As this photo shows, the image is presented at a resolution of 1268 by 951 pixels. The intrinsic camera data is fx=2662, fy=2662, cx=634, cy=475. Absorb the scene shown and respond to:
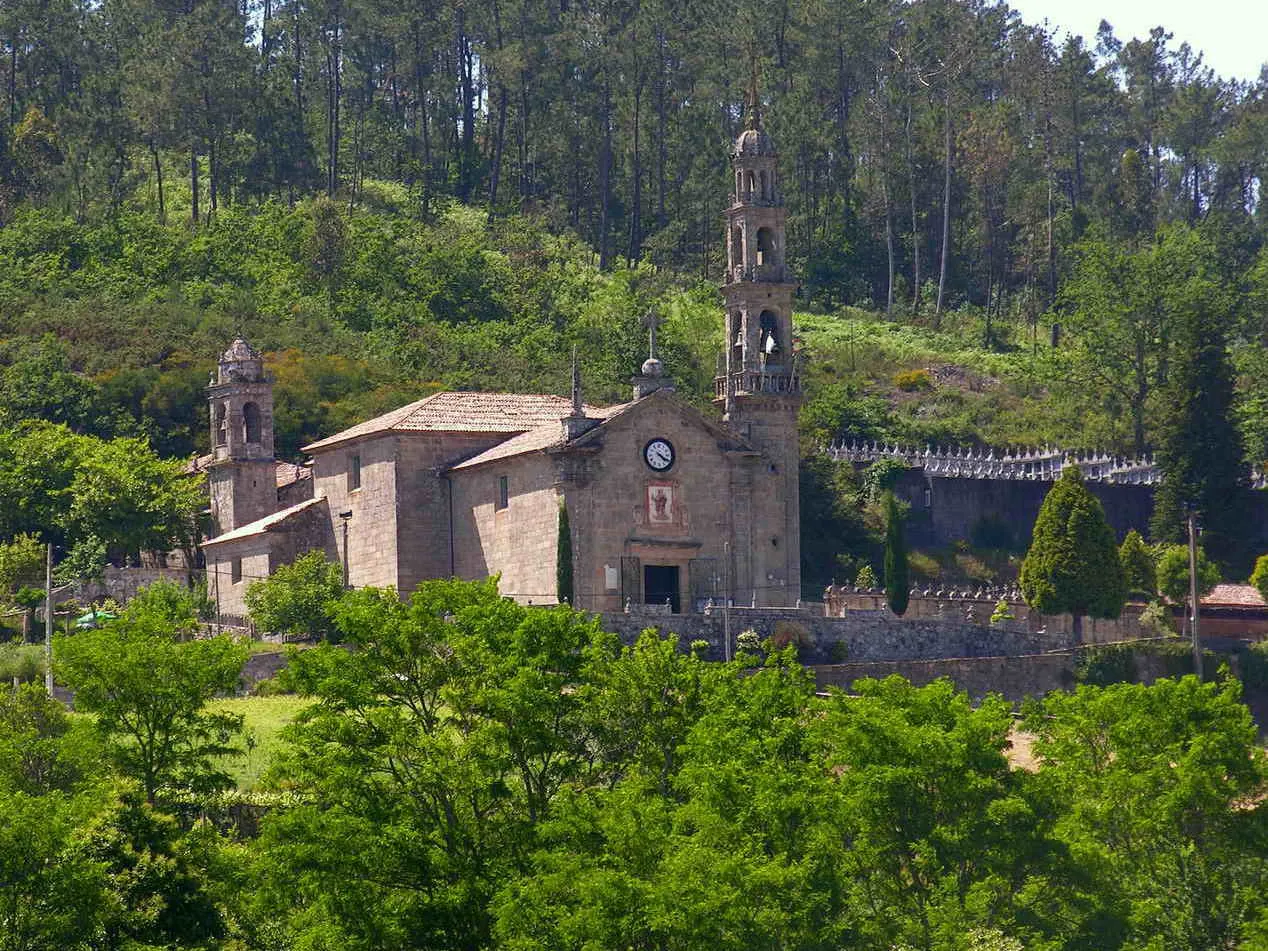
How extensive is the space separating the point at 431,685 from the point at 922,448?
5406 centimetres

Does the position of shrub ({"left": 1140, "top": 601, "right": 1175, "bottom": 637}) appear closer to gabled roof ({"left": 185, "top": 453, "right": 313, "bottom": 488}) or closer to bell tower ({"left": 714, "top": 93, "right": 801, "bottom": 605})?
bell tower ({"left": 714, "top": 93, "right": 801, "bottom": 605})

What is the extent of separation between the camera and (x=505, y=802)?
5275 centimetres

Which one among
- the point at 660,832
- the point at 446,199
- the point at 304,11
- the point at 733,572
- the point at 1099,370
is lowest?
the point at 660,832

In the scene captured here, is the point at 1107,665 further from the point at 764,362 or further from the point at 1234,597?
the point at 764,362

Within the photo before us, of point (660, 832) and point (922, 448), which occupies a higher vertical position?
point (922, 448)

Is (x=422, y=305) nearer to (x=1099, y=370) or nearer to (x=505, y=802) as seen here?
(x=1099, y=370)

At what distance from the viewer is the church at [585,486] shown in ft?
262

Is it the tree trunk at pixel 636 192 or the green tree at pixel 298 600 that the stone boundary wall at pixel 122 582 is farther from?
the tree trunk at pixel 636 192

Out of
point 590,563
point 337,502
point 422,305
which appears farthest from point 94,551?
point 422,305

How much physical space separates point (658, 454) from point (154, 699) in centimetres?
2936

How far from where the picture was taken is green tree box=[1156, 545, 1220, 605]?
86688mm

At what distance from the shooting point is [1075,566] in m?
83.1

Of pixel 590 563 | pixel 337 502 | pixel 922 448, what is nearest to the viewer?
pixel 590 563

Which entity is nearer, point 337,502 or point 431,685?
point 431,685
